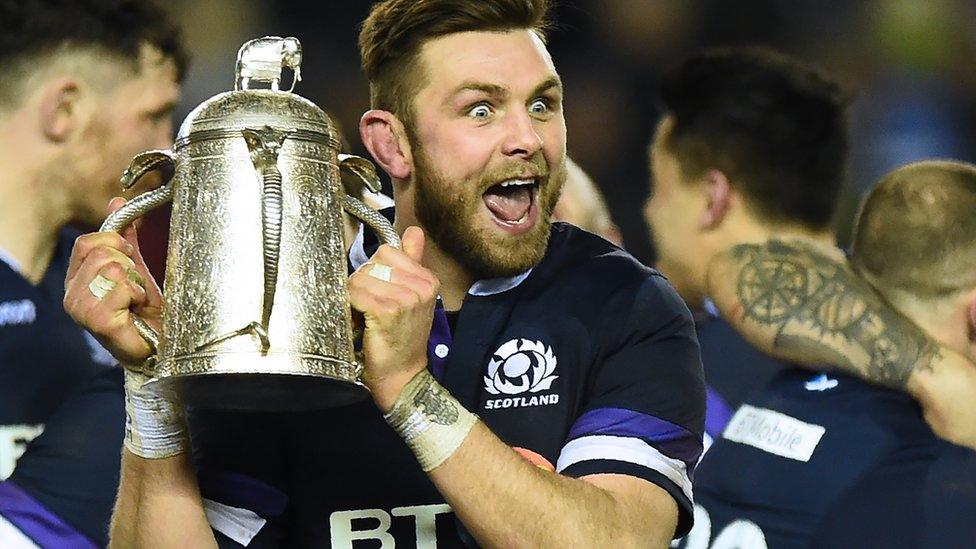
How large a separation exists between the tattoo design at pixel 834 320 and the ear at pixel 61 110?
1.66 metres

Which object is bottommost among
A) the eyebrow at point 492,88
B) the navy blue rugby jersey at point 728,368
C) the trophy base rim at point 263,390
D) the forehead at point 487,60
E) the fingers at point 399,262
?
the navy blue rugby jersey at point 728,368

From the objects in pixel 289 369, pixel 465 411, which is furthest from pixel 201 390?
pixel 465 411

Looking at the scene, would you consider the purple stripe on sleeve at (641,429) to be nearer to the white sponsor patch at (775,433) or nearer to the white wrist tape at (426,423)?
the white wrist tape at (426,423)

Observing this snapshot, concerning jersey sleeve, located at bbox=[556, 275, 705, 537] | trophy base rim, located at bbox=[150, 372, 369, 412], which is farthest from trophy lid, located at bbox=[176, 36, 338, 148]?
jersey sleeve, located at bbox=[556, 275, 705, 537]

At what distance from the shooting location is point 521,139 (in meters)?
2.12

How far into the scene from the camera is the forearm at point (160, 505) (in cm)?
199

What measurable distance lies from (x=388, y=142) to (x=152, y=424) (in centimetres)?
60

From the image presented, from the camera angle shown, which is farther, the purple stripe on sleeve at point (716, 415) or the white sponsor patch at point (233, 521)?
the purple stripe on sleeve at point (716, 415)

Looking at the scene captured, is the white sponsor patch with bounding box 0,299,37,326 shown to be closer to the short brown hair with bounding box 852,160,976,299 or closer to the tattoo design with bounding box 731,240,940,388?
the tattoo design with bounding box 731,240,940,388

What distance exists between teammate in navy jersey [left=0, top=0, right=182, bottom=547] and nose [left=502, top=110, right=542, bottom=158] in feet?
5.33

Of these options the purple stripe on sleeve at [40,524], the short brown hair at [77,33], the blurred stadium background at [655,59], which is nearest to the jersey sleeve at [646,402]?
the purple stripe on sleeve at [40,524]

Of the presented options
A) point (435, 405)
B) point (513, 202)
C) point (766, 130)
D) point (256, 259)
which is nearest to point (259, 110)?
point (256, 259)

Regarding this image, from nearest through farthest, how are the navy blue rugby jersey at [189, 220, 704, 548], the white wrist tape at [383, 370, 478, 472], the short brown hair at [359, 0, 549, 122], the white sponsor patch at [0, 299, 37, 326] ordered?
the white wrist tape at [383, 370, 478, 472] < the navy blue rugby jersey at [189, 220, 704, 548] < the short brown hair at [359, 0, 549, 122] < the white sponsor patch at [0, 299, 37, 326]

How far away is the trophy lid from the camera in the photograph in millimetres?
1800
